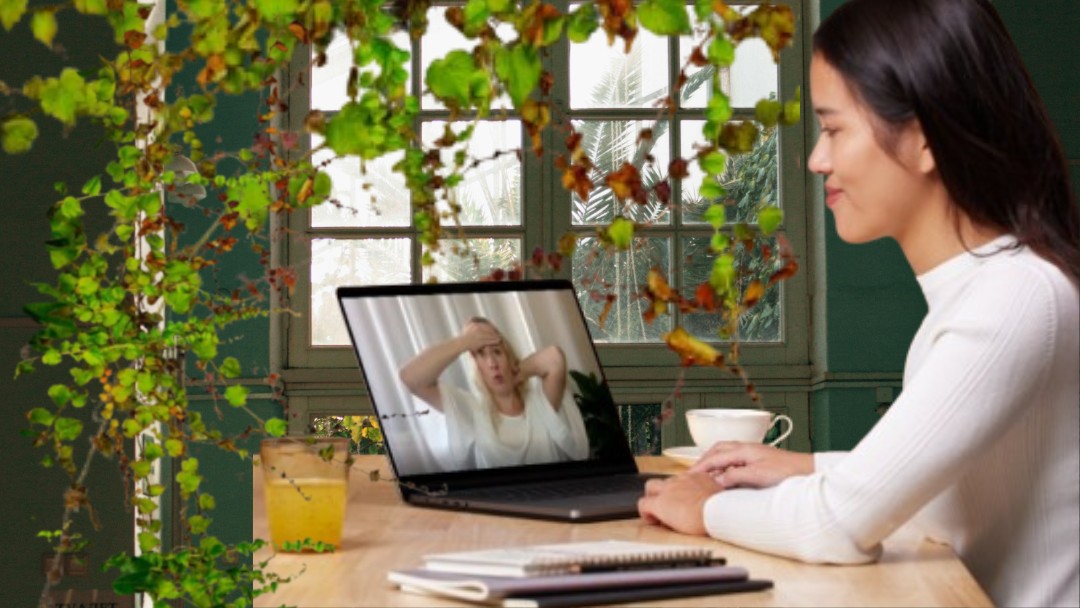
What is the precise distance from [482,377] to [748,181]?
2976mm

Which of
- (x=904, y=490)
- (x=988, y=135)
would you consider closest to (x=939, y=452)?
(x=904, y=490)

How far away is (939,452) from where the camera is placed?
4.55 feet

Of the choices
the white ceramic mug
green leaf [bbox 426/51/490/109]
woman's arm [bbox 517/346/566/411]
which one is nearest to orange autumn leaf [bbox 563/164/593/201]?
green leaf [bbox 426/51/490/109]

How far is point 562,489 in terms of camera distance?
1.84 metres

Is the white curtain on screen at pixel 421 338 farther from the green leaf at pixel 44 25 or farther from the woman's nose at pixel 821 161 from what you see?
the green leaf at pixel 44 25

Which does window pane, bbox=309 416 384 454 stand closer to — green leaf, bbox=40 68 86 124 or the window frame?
the window frame

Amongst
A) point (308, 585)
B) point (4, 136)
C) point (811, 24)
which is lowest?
point (308, 585)

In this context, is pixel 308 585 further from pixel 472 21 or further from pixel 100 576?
pixel 100 576

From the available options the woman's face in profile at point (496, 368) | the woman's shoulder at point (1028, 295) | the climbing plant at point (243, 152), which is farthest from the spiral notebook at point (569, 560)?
the woman's face in profile at point (496, 368)

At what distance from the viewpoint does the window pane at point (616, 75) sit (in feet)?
15.4

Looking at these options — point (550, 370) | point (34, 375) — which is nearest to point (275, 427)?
point (550, 370)

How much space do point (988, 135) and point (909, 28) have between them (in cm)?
14

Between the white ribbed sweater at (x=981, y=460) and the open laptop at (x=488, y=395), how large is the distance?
1.15 ft

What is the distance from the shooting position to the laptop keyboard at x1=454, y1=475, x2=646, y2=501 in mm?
1778
